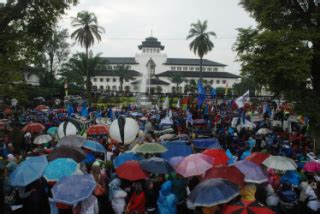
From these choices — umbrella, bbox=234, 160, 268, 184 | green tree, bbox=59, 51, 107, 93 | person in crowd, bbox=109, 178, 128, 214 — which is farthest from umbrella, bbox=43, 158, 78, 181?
→ green tree, bbox=59, 51, 107, 93

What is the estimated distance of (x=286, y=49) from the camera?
41.4 feet

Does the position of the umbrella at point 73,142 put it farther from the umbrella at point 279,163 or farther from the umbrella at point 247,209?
the umbrella at point 247,209

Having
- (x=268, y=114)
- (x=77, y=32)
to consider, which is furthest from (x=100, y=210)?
(x=77, y=32)

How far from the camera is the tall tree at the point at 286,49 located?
12.7 m

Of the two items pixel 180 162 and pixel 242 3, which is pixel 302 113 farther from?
pixel 180 162

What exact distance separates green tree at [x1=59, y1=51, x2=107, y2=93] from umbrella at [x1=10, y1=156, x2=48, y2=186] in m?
37.6

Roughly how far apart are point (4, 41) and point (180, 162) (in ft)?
23.6

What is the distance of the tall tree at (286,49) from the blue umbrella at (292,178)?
547 cm

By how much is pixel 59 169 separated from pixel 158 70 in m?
101

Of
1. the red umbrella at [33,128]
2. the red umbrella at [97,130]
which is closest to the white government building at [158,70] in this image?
the red umbrella at [33,128]

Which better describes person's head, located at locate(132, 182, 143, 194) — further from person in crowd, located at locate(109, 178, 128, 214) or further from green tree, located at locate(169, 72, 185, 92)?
green tree, located at locate(169, 72, 185, 92)

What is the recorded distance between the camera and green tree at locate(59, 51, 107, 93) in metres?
45.1

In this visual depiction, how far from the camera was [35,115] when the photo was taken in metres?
23.8

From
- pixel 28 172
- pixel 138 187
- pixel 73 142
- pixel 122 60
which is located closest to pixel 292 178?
pixel 138 187
